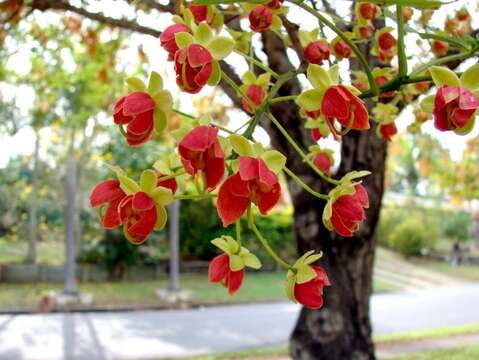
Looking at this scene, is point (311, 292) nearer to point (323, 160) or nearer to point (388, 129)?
point (323, 160)

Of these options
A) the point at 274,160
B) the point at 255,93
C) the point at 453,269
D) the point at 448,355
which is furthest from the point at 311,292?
the point at 453,269

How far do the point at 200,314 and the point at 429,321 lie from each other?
3944 millimetres

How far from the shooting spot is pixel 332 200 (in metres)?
0.78

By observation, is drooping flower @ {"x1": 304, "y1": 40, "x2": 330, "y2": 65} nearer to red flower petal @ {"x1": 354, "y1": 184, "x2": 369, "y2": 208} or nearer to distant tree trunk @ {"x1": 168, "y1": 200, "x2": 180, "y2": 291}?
red flower petal @ {"x1": 354, "y1": 184, "x2": 369, "y2": 208}

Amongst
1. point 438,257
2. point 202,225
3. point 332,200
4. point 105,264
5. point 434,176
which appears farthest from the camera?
point 438,257

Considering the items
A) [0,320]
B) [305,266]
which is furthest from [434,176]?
[305,266]

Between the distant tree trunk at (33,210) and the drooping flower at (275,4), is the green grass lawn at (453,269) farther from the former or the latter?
the drooping flower at (275,4)

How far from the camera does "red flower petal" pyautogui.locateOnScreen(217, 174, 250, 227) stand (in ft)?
2.06

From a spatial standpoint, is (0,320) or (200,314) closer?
(0,320)

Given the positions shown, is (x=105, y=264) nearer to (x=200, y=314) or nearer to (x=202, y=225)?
(x=202, y=225)

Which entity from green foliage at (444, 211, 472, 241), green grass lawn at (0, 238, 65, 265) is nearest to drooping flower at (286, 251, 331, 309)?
green grass lawn at (0, 238, 65, 265)

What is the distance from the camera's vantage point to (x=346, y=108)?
0.69 meters

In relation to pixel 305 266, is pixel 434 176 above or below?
above

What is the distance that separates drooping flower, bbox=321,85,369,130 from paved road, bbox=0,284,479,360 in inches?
257
